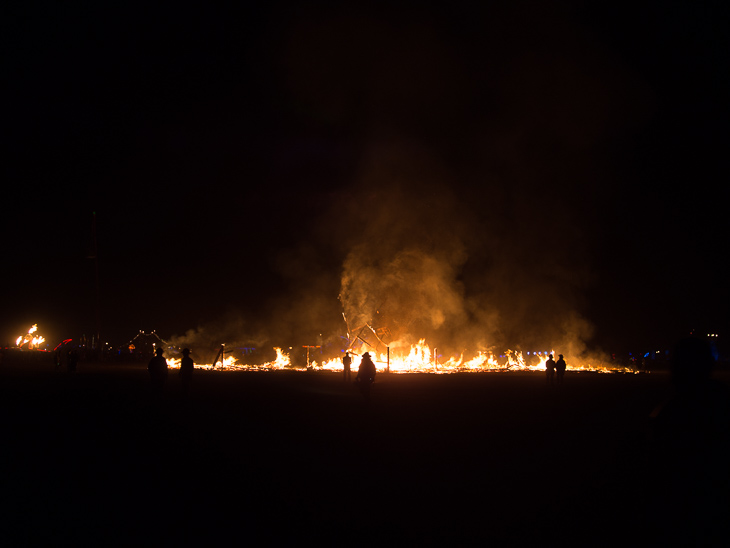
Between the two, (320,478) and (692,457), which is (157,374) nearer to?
(320,478)

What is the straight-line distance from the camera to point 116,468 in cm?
661

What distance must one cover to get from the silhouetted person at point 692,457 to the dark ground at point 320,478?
75 mm

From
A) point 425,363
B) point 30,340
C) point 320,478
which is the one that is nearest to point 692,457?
point 320,478

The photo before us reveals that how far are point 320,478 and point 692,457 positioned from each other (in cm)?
449

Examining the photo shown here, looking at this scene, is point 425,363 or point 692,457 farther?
point 425,363

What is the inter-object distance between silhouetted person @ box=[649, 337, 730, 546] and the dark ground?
0.25ft

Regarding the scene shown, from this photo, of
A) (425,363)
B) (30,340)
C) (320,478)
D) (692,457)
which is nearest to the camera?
(692,457)

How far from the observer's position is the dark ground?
454cm

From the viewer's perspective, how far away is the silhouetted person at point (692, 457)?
2627 mm

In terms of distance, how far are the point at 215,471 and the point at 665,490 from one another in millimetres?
5350

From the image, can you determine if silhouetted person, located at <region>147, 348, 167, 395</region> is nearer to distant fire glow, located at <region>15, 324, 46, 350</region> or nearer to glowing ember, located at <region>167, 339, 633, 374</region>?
glowing ember, located at <region>167, 339, 633, 374</region>

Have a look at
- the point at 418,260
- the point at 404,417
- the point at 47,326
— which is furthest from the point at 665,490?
the point at 47,326

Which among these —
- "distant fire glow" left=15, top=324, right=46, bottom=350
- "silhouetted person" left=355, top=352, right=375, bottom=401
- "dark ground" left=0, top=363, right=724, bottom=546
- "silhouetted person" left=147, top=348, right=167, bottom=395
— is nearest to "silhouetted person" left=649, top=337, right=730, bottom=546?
"dark ground" left=0, top=363, right=724, bottom=546

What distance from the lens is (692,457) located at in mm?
2771
